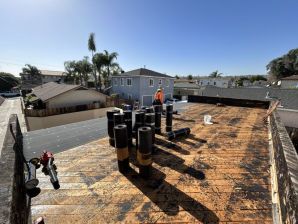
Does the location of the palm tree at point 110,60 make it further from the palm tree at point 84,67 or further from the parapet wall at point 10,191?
the parapet wall at point 10,191

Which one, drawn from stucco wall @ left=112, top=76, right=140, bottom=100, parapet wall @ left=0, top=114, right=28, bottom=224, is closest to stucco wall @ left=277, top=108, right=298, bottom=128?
stucco wall @ left=112, top=76, right=140, bottom=100

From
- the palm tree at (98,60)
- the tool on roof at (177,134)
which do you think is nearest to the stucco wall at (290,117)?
the tool on roof at (177,134)

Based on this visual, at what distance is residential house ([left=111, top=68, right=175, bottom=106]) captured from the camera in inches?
955

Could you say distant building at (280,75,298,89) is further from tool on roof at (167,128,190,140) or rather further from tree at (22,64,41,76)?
tree at (22,64,41,76)

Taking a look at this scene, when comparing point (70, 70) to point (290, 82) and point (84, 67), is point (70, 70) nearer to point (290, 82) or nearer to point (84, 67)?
point (84, 67)

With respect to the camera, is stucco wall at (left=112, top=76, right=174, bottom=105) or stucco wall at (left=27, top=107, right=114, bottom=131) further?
stucco wall at (left=112, top=76, right=174, bottom=105)

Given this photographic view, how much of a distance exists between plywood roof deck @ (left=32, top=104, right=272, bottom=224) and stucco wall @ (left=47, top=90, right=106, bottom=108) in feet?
52.9

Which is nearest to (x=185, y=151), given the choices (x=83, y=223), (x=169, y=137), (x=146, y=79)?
(x=169, y=137)

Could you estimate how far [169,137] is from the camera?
415 centimetres

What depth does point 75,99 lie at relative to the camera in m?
19.2

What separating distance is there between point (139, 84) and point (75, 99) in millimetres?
8900

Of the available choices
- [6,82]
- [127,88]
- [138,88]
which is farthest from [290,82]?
[6,82]

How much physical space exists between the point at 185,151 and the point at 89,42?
35.2m

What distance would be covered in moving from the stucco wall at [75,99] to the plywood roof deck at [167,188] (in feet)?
52.9
